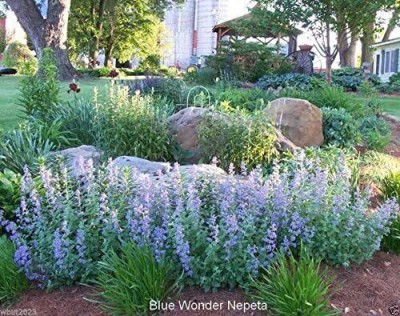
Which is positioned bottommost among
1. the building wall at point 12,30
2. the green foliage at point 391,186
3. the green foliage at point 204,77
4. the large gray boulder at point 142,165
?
the green foliage at point 391,186

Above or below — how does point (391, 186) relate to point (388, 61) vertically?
below

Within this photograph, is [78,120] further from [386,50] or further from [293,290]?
[386,50]

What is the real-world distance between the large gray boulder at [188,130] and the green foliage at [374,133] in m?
2.45

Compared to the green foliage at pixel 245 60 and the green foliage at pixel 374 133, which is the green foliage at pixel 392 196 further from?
the green foliage at pixel 245 60

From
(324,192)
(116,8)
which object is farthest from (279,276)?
(116,8)

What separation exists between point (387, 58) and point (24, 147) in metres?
27.3

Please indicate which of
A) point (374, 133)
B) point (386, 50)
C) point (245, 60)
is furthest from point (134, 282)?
point (386, 50)

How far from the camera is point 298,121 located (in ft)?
20.4

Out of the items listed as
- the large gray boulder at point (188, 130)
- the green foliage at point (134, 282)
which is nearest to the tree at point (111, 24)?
the large gray boulder at point (188, 130)

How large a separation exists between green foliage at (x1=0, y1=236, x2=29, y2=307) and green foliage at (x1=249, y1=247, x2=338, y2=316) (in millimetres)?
1307

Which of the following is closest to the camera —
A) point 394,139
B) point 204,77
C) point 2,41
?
point 394,139

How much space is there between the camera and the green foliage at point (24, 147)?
14.6 feet

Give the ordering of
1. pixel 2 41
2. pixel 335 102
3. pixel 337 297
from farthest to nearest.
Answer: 1. pixel 2 41
2. pixel 335 102
3. pixel 337 297

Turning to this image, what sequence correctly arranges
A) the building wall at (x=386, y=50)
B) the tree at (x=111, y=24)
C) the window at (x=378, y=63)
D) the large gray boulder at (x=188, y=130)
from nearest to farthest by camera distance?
1. the large gray boulder at (x=188, y=130)
2. the building wall at (x=386, y=50)
3. the tree at (x=111, y=24)
4. the window at (x=378, y=63)
